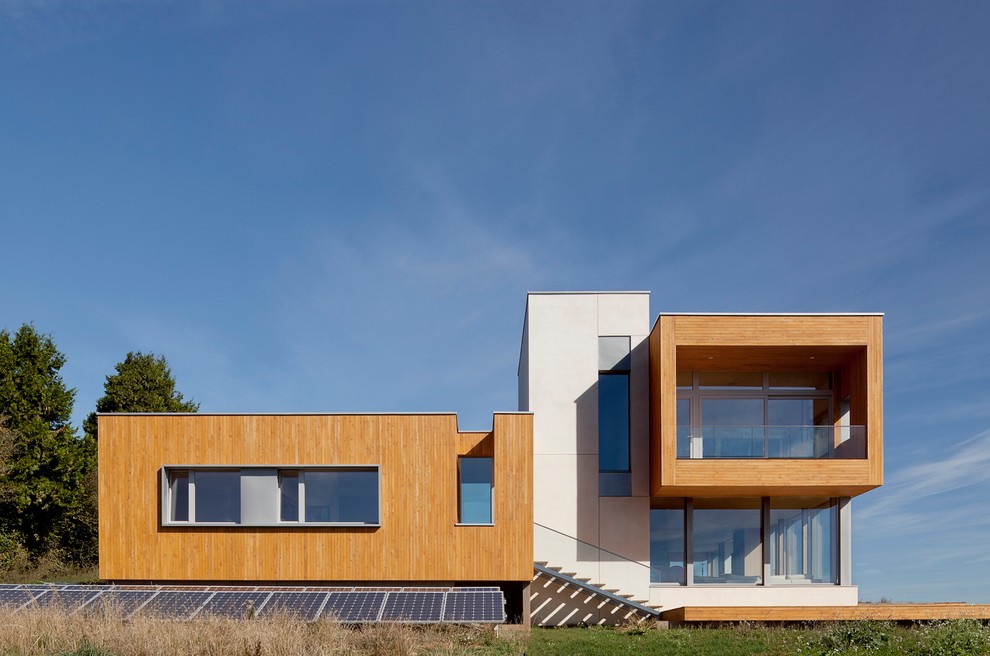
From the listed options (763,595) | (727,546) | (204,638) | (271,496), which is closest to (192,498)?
(271,496)

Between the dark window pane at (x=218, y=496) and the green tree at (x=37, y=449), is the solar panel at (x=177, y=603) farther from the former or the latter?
the green tree at (x=37, y=449)

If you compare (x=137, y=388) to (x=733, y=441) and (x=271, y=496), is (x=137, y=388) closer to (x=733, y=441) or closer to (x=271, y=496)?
(x=271, y=496)

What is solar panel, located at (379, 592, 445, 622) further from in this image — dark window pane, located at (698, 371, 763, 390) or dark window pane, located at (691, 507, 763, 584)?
dark window pane, located at (698, 371, 763, 390)

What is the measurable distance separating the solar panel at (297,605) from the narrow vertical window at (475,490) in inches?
163

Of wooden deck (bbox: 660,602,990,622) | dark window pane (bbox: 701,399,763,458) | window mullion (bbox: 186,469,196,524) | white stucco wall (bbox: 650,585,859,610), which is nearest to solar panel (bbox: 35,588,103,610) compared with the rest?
window mullion (bbox: 186,469,196,524)

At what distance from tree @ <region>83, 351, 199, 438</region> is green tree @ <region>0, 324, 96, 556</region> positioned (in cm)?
248

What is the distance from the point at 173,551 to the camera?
20.3m

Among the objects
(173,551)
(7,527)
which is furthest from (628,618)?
(7,527)

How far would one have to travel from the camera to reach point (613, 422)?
24344 mm

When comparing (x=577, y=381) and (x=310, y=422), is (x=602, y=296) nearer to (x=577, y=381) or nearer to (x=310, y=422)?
(x=577, y=381)

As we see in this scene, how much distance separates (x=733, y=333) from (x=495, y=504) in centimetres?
744

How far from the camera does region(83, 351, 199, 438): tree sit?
36.8 m

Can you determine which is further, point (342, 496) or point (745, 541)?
point (745, 541)

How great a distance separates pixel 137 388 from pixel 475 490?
2172cm
